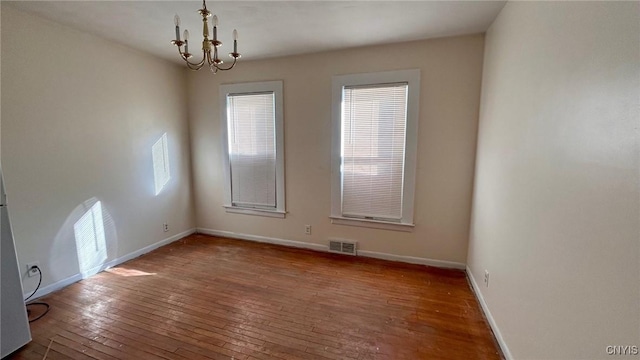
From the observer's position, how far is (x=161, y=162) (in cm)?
369

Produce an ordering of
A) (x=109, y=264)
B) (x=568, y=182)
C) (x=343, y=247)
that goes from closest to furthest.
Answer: (x=568, y=182) → (x=109, y=264) → (x=343, y=247)

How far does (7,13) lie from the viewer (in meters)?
2.18

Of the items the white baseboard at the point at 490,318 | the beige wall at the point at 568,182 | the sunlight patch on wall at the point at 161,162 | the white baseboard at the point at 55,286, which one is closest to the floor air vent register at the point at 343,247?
the white baseboard at the point at 490,318

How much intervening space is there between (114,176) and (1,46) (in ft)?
4.75

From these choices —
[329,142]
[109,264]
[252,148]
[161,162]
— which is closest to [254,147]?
[252,148]

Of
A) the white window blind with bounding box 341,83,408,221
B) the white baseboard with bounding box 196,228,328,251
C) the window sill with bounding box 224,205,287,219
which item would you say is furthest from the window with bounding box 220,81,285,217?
the white window blind with bounding box 341,83,408,221

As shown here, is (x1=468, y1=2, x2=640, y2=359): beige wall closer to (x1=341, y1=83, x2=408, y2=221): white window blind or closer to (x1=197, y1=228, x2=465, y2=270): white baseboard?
(x1=197, y1=228, x2=465, y2=270): white baseboard

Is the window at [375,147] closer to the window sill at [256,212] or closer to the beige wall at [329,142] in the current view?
the beige wall at [329,142]

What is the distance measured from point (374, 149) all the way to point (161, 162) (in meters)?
2.98

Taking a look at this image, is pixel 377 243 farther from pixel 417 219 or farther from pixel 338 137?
pixel 338 137

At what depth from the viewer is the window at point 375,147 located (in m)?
3.01

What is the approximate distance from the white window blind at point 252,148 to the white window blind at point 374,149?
3.56ft

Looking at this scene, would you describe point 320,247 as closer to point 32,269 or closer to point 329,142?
point 329,142

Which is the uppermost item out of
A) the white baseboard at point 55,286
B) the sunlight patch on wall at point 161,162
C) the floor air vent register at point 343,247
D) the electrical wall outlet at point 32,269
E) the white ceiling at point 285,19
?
the white ceiling at point 285,19
